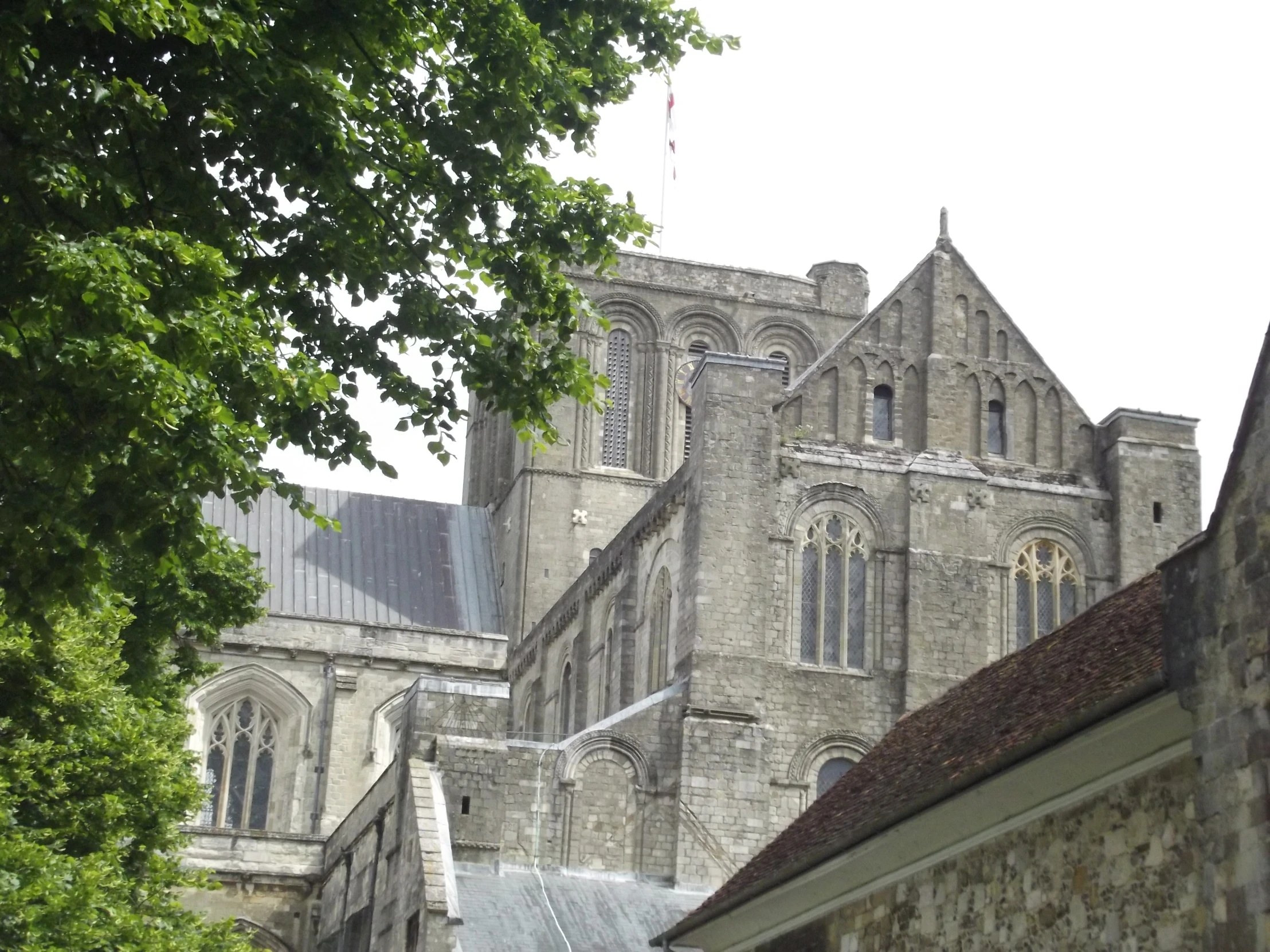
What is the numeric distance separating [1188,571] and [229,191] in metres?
7.48

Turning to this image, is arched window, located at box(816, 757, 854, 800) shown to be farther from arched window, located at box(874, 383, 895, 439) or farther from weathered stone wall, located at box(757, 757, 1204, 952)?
weathered stone wall, located at box(757, 757, 1204, 952)

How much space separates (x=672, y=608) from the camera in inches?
1362

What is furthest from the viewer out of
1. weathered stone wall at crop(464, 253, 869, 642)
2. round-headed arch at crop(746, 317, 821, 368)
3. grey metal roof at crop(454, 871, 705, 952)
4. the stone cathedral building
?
round-headed arch at crop(746, 317, 821, 368)

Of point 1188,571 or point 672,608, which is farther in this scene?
point 672,608

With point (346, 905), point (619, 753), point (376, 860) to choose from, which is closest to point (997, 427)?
point (619, 753)

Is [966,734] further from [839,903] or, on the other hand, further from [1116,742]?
[1116,742]

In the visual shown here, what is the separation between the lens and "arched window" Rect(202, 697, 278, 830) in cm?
5000

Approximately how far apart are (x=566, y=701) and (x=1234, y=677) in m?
32.2

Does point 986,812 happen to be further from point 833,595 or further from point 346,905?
point 346,905

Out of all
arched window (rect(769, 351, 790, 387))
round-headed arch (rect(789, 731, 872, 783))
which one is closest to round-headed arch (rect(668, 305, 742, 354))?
arched window (rect(769, 351, 790, 387))

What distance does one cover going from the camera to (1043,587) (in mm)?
34438

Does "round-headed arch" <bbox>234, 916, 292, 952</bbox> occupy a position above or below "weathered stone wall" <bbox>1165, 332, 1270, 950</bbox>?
above

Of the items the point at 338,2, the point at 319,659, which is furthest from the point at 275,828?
the point at 338,2

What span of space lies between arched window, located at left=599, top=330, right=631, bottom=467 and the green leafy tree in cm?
3163
